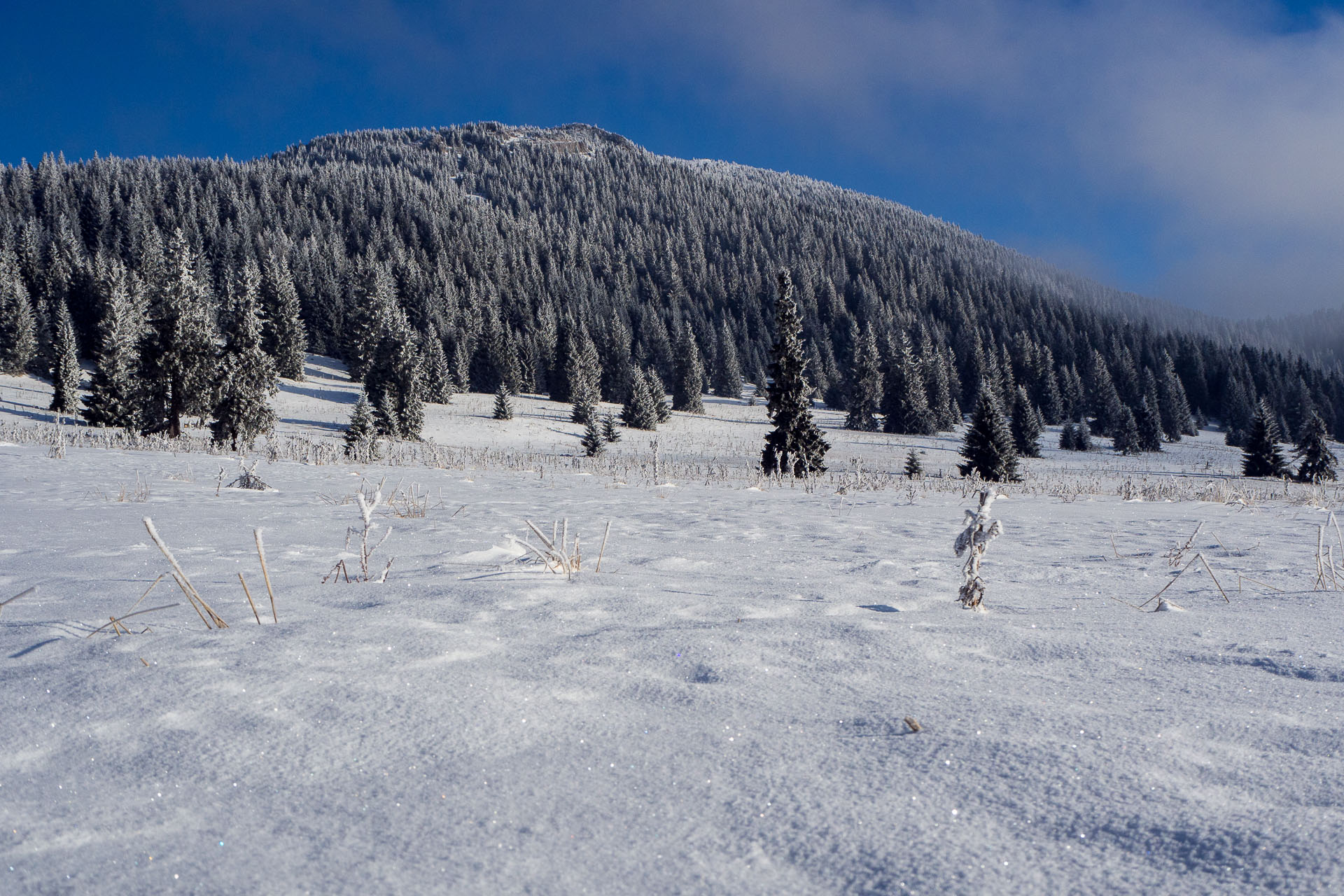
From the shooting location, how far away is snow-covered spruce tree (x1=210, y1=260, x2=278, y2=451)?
25812 mm

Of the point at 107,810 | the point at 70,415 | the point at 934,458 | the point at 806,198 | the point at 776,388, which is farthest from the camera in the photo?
the point at 806,198

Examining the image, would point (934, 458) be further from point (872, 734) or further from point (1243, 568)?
point (872, 734)

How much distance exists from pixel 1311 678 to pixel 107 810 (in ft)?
8.53

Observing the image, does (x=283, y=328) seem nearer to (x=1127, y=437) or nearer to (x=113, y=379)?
(x=113, y=379)

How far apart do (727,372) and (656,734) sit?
80.3 meters

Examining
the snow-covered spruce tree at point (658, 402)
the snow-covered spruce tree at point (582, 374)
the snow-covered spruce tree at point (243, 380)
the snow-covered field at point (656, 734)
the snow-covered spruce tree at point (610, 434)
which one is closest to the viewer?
the snow-covered field at point (656, 734)

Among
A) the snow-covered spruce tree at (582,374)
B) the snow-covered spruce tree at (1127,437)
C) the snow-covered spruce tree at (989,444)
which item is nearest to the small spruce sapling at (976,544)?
the snow-covered spruce tree at (989,444)

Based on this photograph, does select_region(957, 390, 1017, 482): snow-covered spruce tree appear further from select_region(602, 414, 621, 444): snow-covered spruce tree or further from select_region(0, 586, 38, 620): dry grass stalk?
select_region(0, 586, 38, 620): dry grass stalk

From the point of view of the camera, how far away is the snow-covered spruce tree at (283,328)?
54.6 m

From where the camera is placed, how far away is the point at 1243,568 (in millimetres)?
3947

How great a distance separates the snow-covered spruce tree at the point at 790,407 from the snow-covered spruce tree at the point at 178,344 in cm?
2080

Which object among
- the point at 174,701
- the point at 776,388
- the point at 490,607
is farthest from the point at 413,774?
the point at 776,388

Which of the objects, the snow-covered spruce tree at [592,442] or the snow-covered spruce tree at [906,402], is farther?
the snow-covered spruce tree at [906,402]

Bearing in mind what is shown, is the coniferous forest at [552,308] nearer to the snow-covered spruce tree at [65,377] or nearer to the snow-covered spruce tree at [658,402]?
the snow-covered spruce tree at [65,377]
